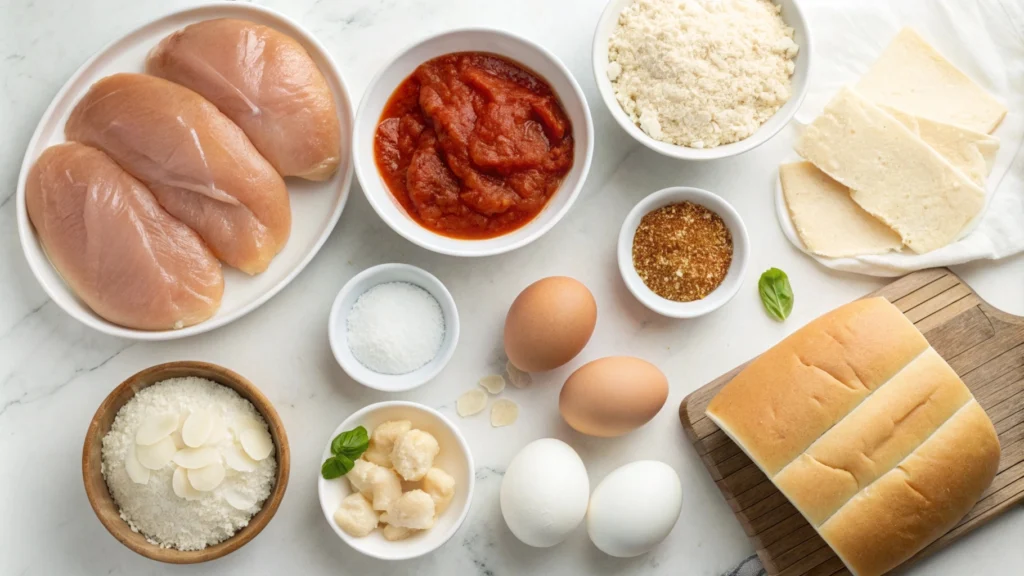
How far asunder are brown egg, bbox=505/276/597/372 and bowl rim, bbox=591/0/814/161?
457 millimetres

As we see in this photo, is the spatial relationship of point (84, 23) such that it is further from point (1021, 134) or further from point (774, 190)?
point (1021, 134)

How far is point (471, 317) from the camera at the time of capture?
7.50 feet

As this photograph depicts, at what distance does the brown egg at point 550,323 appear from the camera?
2025 mm

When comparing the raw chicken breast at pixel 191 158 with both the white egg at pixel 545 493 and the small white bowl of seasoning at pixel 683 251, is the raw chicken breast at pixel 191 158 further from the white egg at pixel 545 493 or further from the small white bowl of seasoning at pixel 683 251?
the small white bowl of seasoning at pixel 683 251

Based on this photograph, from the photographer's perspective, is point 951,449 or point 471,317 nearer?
point 951,449

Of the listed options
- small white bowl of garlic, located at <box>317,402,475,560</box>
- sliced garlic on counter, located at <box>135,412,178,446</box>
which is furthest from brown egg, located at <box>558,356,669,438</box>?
sliced garlic on counter, located at <box>135,412,178,446</box>

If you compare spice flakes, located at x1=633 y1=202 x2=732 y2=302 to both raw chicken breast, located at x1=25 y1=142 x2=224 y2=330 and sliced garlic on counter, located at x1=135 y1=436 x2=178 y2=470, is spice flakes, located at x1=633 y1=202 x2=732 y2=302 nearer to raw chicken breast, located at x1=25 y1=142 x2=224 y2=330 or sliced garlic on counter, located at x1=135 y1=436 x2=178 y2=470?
raw chicken breast, located at x1=25 y1=142 x2=224 y2=330

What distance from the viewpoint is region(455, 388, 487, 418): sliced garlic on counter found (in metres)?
2.25

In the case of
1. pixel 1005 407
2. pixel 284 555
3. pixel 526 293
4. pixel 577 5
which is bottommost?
pixel 284 555

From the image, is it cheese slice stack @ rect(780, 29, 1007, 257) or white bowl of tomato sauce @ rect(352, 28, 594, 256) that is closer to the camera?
white bowl of tomato sauce @ rect(352, 28, 594, 256)

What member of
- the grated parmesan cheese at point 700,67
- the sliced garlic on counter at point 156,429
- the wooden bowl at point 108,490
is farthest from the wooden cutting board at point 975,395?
the sliced garlic on counter at point 156,429

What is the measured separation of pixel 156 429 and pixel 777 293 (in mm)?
1739

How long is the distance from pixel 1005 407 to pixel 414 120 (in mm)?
1867

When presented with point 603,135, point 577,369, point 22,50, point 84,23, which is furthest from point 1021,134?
point 22,50
